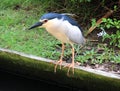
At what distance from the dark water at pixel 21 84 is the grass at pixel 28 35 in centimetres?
45

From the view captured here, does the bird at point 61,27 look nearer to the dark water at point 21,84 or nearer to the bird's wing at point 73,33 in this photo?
the bird's wing at point 73,33

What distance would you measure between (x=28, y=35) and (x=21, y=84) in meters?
0.80

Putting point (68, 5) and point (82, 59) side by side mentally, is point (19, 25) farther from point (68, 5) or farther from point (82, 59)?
point (82, 59)

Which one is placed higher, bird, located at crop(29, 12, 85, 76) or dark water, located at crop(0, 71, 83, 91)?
bird, located at crop(29, 12, 85, 76)

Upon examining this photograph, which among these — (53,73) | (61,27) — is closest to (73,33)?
(61,27)

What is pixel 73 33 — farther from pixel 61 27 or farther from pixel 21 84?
pixel 21 84

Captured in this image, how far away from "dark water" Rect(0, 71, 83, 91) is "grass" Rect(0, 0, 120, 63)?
0.45m

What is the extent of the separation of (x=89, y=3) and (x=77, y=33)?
59.5 inches

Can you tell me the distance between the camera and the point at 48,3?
623cm

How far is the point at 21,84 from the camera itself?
205 inches

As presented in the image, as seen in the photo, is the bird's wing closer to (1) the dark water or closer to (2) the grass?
(2) the grass

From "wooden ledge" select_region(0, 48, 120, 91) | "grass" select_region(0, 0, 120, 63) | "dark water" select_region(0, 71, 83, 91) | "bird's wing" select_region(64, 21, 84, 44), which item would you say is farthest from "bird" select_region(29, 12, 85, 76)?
"dark water" select_region(0, 71, 83, 91)

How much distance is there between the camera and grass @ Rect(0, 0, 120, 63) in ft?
15.8

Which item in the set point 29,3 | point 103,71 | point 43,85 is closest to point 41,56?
point 43,85
